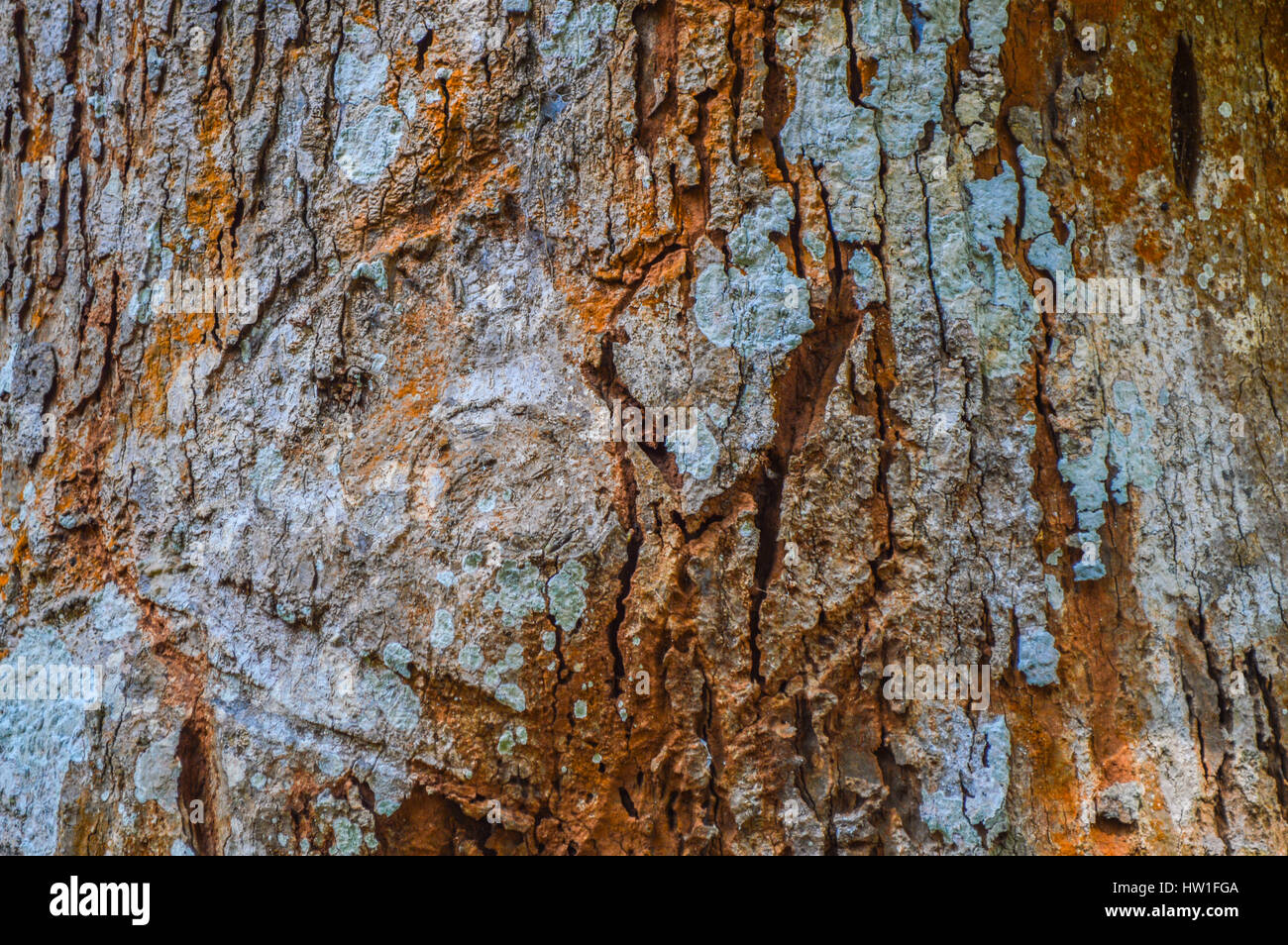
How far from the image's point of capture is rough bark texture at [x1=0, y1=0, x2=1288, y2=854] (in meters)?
1.26

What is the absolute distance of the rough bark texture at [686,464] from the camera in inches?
49.6

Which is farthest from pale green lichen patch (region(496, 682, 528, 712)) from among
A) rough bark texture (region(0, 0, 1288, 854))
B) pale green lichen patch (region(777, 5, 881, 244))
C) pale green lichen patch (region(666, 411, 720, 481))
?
pale green lichen patch (region(777, 5, 881, 244))

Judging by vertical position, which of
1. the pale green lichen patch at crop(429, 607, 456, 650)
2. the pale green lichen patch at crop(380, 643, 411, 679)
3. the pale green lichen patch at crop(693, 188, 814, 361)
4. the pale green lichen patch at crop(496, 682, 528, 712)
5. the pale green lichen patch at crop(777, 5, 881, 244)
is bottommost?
the pale green lichen patch at crop(496, 682, 528, 712)

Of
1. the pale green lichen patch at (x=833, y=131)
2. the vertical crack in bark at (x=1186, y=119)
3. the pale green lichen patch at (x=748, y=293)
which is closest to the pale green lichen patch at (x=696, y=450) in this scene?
the pale green lichen patch at (x=748, y=293)

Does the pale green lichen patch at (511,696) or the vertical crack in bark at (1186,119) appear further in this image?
the vertical crack in bark at (1186,119)

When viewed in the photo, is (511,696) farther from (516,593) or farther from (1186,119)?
(1186,119)

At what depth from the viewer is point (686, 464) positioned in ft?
4.18

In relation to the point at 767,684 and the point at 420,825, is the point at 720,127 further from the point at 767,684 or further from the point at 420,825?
the point at 420,825

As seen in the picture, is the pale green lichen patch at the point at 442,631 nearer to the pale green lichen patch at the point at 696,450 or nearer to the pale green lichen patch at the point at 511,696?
the pale green lichen patch at the point at 511,696

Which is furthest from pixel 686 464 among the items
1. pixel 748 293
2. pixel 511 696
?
pixel 511 696

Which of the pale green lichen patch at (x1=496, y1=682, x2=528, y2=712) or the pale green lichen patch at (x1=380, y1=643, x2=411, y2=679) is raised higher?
the pale green lichen patch at (x1=380, y1=643, x2=411, y2=679)

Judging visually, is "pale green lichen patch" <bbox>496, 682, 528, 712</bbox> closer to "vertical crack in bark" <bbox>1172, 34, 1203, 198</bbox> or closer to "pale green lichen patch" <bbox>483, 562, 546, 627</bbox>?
"pale green lichen patch" <bbox>483, 562, 546, 627</bbox>

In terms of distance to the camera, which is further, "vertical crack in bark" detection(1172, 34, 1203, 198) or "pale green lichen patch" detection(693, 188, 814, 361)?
"vertical crack in bark" detection(1172, 34, 1203, 198)

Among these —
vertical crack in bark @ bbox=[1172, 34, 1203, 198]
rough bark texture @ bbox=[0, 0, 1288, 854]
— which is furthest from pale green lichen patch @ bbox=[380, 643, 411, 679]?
vertical crack in bark @ bbox=[1172, 34, 1203, 198]
